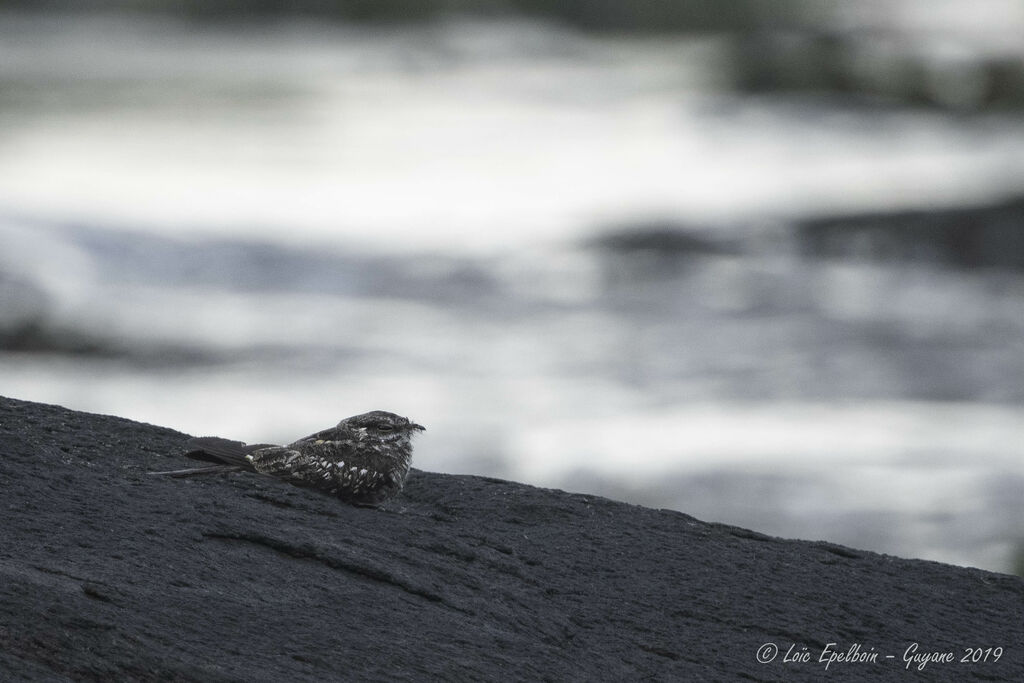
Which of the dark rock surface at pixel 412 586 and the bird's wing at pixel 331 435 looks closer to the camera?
the dark rock surface at pixel 412 586

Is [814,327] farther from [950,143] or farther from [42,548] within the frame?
[42,548]

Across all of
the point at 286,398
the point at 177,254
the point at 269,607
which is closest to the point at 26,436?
the point at 269,607

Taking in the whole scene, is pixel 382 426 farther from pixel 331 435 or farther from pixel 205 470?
pixel 205 470

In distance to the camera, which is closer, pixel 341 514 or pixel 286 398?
pixel 341 514
